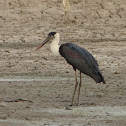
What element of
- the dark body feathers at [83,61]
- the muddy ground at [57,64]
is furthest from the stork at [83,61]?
the muddy ground at [57,64]

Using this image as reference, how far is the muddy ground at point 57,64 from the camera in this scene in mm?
6902

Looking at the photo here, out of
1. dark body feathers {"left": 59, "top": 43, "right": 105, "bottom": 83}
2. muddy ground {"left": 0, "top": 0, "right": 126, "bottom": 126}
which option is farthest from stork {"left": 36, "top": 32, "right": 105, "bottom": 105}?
muddy ground {"left": 0, "top": 0, "right": 126, "bottom": 126}

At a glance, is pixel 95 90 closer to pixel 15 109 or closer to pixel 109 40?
pixel 15 109

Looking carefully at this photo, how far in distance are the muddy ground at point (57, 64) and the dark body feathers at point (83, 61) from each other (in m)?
0.39

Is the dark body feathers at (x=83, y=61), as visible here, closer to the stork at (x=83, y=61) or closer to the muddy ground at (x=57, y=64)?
the stork at (x=83, y=61)

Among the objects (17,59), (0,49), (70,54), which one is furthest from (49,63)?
(70,54)

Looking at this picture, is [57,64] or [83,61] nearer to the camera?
[83,61]

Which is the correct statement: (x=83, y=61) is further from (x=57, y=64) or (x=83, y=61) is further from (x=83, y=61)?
(x=57, y=64)

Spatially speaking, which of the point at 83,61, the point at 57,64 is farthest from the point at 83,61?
the point at 57,64

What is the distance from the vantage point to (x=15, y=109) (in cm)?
A: 718

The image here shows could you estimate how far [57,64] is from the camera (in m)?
11.8

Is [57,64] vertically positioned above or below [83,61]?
below

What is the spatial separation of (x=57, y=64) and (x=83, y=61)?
409cm

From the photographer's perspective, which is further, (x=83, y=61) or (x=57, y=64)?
(x=57, y=64)
